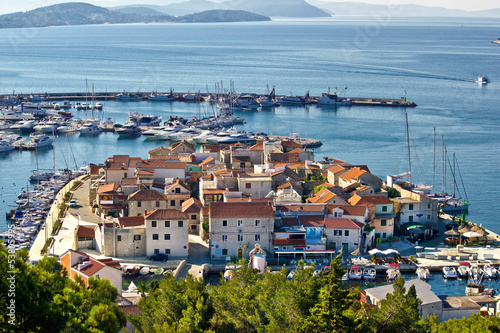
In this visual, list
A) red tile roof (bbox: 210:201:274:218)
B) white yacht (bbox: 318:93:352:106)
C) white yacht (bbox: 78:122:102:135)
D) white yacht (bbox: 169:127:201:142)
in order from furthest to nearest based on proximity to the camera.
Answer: white yacht (bbox: 318:93:352:106) → white yacht (bbox: 78:122:102:135) → white yacht (bbox: 169:127:201:142) → red tile roof (bbox: 210:201:274:218)

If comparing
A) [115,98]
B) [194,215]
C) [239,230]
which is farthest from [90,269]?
[115,98]

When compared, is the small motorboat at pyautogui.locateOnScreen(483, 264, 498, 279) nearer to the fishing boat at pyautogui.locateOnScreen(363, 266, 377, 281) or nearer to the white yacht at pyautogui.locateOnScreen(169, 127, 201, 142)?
the fishing boat at pyautogui.locateOnScreen(363, 266, 377, 281)

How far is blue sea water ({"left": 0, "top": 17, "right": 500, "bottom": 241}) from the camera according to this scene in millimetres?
53281

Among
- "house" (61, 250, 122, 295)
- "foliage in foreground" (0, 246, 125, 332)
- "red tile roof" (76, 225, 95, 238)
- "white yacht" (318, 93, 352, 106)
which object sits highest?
"foliage in foreground" (0, 246, 125, 332)

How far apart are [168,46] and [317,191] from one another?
141 meters

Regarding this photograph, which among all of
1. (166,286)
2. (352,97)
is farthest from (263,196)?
(352,97)

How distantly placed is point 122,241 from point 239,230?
495 centimetres

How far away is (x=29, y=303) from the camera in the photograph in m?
13.2

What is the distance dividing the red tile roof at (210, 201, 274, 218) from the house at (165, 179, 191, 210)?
4721mm

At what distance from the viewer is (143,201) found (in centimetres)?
Result: 3281

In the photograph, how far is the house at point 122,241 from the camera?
96.0 feet

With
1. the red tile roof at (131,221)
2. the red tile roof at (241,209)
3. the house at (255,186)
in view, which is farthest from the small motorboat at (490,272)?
the red tile roof at (131,221)

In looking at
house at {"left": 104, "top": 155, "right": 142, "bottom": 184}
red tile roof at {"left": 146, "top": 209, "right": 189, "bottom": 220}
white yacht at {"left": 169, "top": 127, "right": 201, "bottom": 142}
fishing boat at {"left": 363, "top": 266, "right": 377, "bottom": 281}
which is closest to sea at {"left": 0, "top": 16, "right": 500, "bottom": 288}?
white yacht at {"left": 169, "top": 127, "right": 201, "bottom": 142}

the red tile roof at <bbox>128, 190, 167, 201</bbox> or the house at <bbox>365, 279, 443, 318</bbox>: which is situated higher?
the red tile roof at <bbox>128, 190, 167, 201</bbox>
